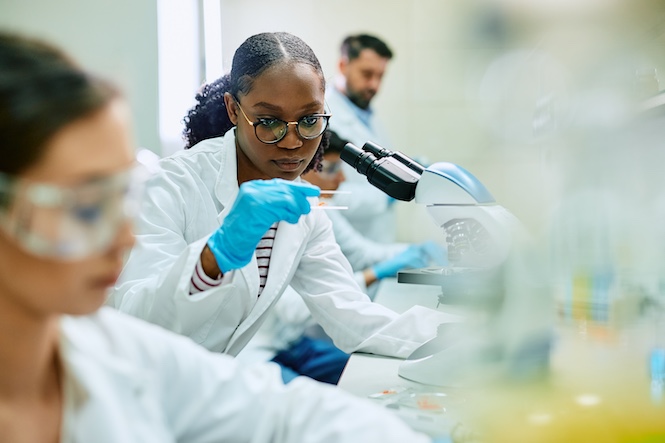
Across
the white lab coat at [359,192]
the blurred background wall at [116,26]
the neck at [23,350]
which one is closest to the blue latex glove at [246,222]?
the neck at [23,350]

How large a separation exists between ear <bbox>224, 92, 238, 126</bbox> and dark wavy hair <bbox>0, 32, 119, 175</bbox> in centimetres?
117

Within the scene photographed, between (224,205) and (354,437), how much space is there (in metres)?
1.11

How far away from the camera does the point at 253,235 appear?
1.53 meters

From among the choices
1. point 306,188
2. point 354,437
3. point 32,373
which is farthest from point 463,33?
point 32,373

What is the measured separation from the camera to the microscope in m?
0.91

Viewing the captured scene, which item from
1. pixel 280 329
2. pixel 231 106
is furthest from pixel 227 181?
pixel 280 329

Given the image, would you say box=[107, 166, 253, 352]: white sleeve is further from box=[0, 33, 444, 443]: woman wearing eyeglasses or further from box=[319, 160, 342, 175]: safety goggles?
box=[319, 160, 342, 175]: safety goggles

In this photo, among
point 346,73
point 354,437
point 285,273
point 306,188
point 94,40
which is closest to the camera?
point 354,437

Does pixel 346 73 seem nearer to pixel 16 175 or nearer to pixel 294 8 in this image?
pixel 294 8

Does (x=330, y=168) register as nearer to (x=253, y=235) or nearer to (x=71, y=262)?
(x=253, y=235)

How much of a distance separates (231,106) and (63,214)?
4.26ft

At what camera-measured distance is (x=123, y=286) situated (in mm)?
1680

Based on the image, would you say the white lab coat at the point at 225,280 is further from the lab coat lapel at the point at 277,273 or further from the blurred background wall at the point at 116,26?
the blurred background wall at the point at 116,26

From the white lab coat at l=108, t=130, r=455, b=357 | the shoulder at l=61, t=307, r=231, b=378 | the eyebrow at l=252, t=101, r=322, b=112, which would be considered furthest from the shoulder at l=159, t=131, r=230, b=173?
the shoulder at l=61, t=307, r=231, b=378
